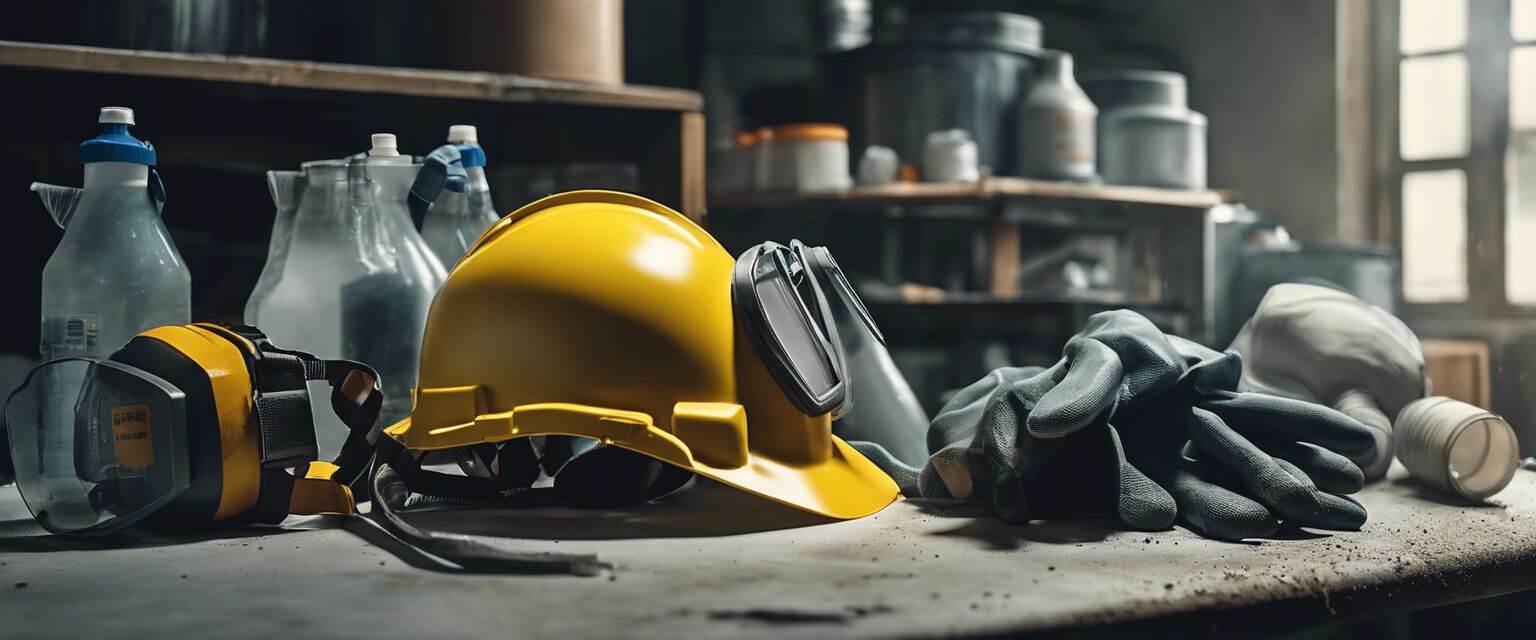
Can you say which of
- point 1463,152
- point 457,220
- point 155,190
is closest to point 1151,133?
point 1463,152

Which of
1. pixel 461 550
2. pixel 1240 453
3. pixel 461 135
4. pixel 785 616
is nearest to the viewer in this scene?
pixel 785 616

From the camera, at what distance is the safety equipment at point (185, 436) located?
2.57ft

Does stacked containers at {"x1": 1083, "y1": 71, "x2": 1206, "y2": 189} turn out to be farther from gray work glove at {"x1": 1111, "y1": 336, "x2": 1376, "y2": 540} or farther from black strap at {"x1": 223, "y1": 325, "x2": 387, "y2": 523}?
black strap at {"x1": 223, "y1": 325, "x2": 387, "y2": 523}

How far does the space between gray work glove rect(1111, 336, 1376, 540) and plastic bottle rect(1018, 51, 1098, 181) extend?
1916mm

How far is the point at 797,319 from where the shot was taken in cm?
92

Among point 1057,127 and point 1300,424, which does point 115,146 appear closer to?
point 1300,424

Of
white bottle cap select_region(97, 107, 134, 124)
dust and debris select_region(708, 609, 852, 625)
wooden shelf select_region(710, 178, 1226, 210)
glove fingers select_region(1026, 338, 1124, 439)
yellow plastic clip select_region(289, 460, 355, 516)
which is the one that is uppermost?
wooden shelf select_region(710, 178, 1226, 210)

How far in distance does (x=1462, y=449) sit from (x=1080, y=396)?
1.38ft

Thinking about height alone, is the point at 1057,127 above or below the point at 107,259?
above

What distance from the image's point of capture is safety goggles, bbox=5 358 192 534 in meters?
0.78

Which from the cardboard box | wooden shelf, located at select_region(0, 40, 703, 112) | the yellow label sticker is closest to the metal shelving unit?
the cardboard box

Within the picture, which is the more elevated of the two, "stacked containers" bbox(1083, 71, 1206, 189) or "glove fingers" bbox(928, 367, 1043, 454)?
"stacked containers" bbox(1083, 71, 1206, 189)

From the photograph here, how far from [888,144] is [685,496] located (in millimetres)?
2032

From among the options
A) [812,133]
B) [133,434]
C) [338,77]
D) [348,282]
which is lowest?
[133,434]
